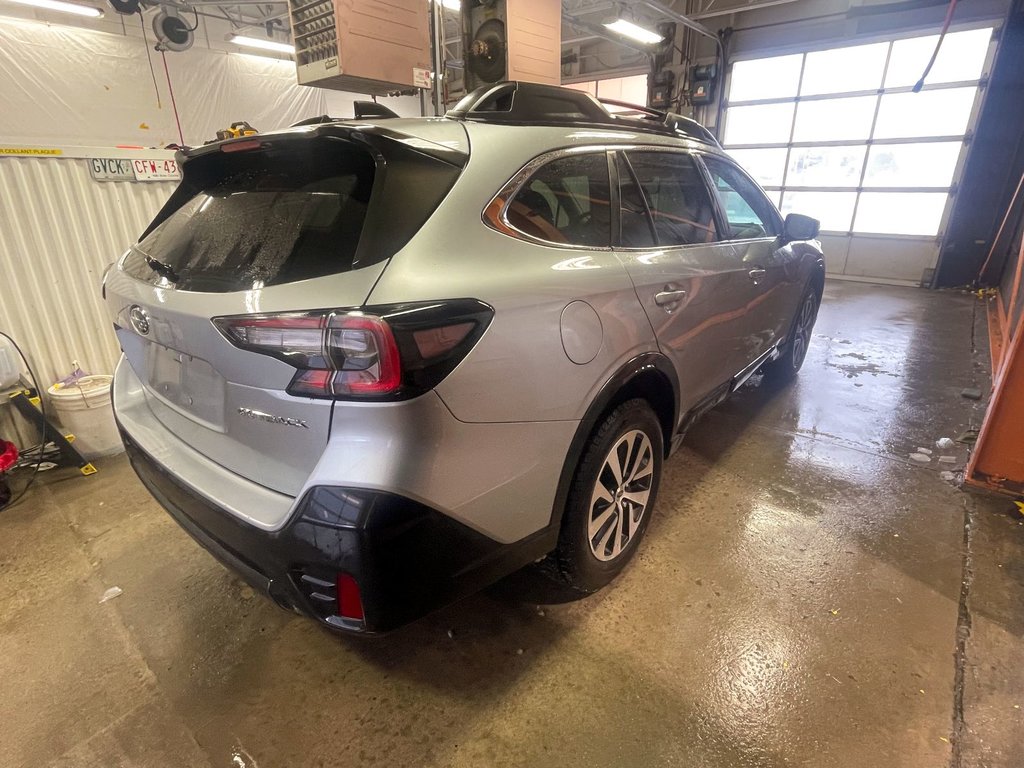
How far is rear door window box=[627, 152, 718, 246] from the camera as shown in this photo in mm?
2082

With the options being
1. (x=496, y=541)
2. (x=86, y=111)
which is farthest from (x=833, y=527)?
(x=86, y=111)

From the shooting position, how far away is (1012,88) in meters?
7.16

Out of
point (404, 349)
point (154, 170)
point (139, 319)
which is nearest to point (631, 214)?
point (404, 349)

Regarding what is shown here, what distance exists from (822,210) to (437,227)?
10.3 m

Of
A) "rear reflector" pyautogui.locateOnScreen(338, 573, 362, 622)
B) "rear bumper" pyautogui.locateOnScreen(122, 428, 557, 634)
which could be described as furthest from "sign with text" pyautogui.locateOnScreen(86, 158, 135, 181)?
"rear reflector" pyautogui.locateOnScreen(338, 573, 362, 622)

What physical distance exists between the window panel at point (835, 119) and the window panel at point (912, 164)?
430mm

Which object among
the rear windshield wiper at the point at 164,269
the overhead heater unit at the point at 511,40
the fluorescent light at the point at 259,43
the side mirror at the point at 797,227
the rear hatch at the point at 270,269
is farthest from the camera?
the fluorescent light at the point at 259,43

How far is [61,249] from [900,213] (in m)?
10.6

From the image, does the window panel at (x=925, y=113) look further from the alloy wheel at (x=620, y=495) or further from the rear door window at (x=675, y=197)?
the alloy wheel at (x=620, y=495)

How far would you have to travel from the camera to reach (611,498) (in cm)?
193

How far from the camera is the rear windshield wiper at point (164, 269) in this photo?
4.88ft

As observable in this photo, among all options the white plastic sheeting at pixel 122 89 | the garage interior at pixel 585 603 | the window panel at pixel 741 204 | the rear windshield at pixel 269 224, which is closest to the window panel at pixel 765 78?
the garage interior at pixel 585 603

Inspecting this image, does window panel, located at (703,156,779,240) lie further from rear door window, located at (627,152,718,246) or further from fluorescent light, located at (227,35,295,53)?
fluorescent light, located at (227,35,295,53)

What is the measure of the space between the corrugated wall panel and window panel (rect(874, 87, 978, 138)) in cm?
994
